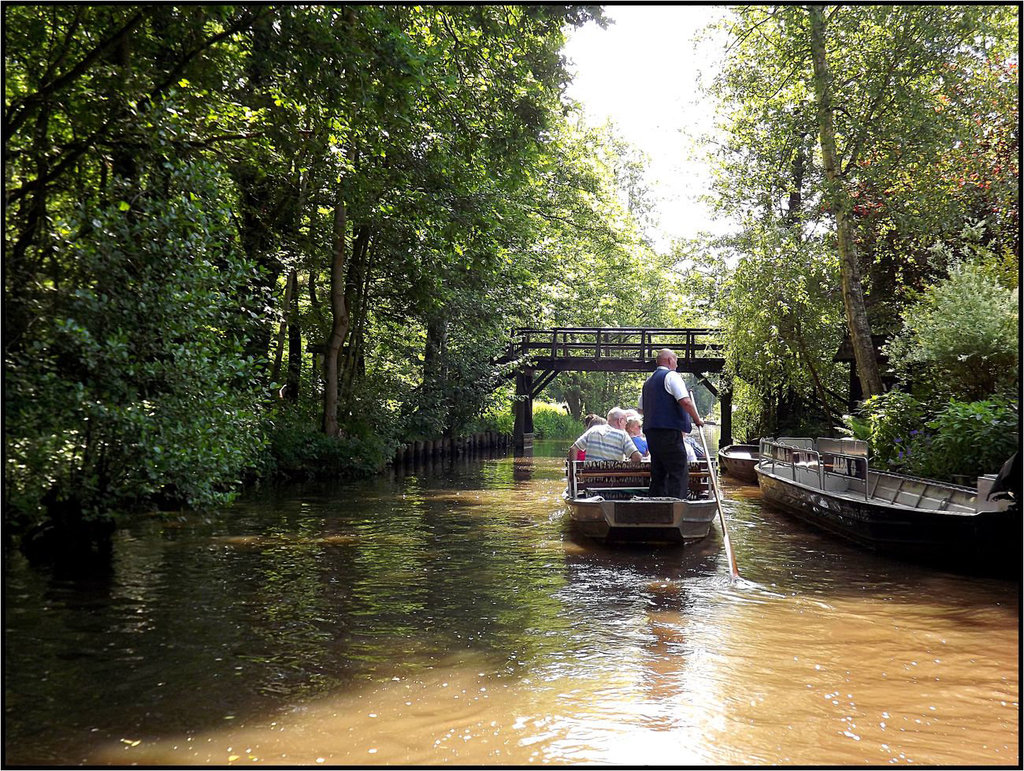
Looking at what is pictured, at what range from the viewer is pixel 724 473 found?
21.0 metres

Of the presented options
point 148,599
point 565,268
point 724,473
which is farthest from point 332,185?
point 565,268

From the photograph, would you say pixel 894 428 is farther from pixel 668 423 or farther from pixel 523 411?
pixel 523 411

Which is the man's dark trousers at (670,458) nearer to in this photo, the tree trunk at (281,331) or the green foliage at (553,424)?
the tree trunk at (281,331)

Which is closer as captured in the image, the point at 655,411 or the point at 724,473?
the point at 655,411

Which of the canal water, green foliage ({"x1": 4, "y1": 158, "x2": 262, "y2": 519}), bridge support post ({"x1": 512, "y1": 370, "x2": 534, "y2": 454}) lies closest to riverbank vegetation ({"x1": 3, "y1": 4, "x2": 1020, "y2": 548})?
green foliage ({"x1": 4, "y1": 158, "x2": 262, "y2": 519})

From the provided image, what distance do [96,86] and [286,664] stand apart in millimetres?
6928

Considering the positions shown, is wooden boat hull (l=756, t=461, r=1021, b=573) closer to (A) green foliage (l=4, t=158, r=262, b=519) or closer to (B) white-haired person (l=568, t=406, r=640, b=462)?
(B) white-haired person (l=568, t=406, r=640, b=462)

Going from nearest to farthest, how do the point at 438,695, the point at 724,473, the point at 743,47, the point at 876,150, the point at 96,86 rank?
the point at 438,695
the point at 96,86
the point at 876,150
the point at 743,47
the point at 724,473

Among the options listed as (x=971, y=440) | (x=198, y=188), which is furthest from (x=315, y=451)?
(x=971, y=440)

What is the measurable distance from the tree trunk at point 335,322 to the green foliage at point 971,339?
1057 centimetres

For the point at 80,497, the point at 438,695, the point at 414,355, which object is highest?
the point at 414,355

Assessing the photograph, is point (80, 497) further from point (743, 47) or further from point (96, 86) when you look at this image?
point (743, 47)

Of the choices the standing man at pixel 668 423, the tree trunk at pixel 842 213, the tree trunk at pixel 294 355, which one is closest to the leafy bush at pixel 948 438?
the standing man at pixel 668 423

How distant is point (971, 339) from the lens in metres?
11.5
